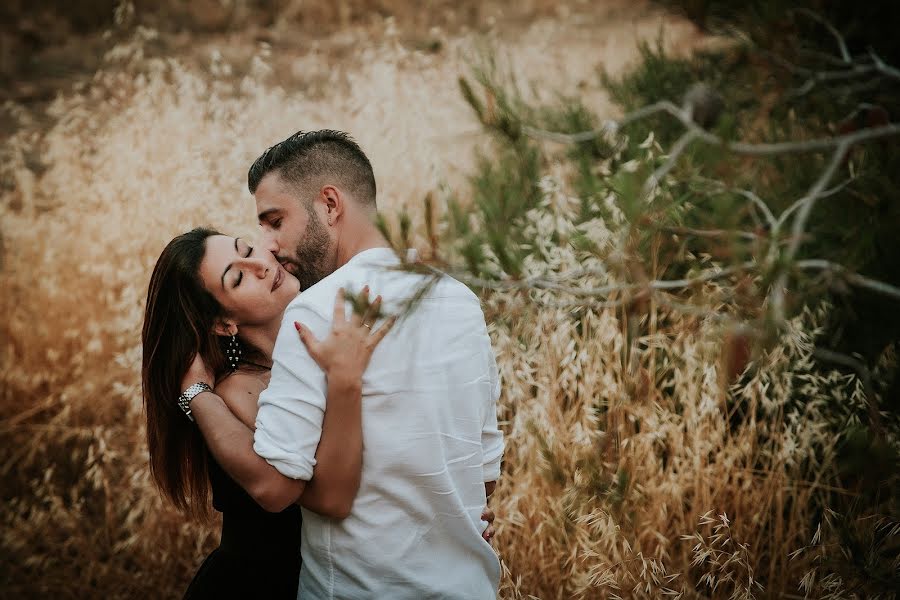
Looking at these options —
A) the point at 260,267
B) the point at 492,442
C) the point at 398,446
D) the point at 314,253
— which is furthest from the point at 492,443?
the point at 260,267

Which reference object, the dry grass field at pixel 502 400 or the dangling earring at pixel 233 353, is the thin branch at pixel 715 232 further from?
the dangling earring at pixel 233 353

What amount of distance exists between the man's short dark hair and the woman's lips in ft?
0.83

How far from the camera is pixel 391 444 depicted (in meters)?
1.79

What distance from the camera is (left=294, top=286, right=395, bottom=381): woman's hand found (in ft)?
5.59

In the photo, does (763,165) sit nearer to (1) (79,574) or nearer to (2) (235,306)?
(2) (235,306)

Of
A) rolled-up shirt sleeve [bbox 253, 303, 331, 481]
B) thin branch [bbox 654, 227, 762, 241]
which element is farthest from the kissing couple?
thin branch [bbox 654, 227, 762, 241]

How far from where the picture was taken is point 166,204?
386 centimetres

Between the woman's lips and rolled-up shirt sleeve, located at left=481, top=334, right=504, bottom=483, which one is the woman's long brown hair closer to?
the woman's lips

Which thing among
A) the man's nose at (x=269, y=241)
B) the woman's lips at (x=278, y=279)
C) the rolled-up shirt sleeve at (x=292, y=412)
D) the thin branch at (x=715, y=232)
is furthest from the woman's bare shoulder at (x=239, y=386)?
the thin branch at (x=715, y=232)

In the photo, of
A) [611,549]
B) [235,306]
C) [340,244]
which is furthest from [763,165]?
[235,306]

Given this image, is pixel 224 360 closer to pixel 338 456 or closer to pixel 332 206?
pixel 332 206

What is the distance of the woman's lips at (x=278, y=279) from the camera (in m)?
2.28

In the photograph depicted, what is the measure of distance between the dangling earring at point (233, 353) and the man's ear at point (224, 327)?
0.04 m

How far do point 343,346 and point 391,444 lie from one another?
25cm
